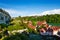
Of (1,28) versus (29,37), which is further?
(1,28)

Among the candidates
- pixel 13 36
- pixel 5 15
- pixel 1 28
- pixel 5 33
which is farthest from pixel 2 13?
pixel 13 36

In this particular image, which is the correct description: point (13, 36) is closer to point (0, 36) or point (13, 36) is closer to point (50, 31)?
point (0, 36)

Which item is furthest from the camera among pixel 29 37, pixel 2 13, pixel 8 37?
pixel 2 13

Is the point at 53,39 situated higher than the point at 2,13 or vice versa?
the point at 2,13

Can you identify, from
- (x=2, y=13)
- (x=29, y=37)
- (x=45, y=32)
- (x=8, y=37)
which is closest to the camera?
(x=8, y=37)

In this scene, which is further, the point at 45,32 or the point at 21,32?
the point at 45,32

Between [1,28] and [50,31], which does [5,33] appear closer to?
[1,28]

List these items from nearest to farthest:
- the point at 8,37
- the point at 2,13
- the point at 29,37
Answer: the point at 8,37 → the point at 29,37 → the point at 2,13

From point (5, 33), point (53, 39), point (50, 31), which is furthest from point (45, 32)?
point (5, 33)

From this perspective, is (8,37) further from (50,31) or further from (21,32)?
(50,31)
